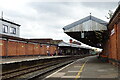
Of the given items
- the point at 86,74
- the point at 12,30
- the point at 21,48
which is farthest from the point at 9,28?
the point at 86,74

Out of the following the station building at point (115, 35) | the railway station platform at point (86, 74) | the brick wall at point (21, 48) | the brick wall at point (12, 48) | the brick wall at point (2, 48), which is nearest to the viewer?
the railway station platform at point (86, 74)

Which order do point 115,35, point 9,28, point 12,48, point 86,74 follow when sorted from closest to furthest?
point 86,74, point 115,35, point 12,48, point 9,28

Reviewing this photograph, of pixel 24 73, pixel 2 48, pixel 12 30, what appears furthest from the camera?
pixel 12 30

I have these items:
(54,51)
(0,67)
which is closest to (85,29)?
(0,67)

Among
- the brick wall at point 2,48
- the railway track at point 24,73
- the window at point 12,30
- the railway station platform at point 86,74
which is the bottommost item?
the railway track at point 24,73

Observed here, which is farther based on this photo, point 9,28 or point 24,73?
point 9,28

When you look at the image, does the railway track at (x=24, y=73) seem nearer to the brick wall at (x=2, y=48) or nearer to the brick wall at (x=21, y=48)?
the brick wall at (x=2, y=48)

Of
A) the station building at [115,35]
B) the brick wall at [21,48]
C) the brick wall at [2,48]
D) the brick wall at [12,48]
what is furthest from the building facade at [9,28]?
the station building at [115,35]

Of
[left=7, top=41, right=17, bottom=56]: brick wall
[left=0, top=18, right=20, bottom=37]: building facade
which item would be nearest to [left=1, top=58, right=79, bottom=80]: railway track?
[left=7, top=41, right=17, bottom=56]: brick wall

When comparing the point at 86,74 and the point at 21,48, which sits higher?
the point at 21,48

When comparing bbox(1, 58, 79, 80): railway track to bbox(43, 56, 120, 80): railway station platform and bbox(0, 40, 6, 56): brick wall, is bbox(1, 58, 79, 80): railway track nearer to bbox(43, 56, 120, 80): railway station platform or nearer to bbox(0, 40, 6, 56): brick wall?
bbox(43, 56, 120, 80): railway station platform

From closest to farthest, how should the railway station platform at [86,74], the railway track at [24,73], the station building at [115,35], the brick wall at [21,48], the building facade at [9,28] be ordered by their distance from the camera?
the railway station platform at [86,74], the railway track at [24,73], the station building at [115,35], the brick wall at [21,48], the building facade at [9,28]

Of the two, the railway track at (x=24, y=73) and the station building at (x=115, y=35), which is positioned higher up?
the station building at (x=115, y=35)

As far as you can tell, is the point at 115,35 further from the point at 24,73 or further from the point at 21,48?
the point at 21,48
